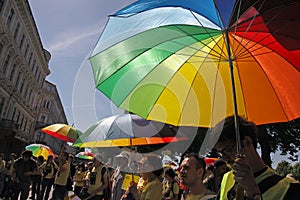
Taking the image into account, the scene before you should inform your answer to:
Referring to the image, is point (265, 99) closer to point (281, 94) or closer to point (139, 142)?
point (281, 94)

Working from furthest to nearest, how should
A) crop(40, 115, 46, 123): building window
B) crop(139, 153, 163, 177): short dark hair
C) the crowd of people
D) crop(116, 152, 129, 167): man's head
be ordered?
1. crop(40, 115, 46, 123): building window
2. crop(116, 152, 129, 167): man's head
3. crop(139, 153, 163, 177): short dark hair
4. the crowd of people

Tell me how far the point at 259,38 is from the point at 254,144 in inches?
60.8

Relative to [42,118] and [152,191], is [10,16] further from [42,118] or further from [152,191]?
[42,118]

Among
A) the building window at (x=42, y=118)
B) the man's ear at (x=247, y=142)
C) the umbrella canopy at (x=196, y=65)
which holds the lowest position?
the man's ear at (x=247, y=142)

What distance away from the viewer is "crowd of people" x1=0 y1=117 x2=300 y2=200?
1568mm

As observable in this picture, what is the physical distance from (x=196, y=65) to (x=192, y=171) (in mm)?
1156

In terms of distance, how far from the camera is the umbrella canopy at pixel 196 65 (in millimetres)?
2840

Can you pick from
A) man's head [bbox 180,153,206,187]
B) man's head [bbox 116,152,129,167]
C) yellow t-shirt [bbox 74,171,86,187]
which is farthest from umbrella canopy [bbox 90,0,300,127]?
yellow t-shirt [bbox 74,171,86,187]

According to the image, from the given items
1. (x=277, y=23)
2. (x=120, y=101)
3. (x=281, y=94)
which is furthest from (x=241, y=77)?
(x=120, y=101)

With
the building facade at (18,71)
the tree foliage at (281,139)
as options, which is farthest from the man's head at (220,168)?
the building facade at (18,71)

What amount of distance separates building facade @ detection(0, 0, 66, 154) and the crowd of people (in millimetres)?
22330

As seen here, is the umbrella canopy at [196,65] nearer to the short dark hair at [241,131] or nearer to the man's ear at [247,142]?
the short dark hair at [241,131]

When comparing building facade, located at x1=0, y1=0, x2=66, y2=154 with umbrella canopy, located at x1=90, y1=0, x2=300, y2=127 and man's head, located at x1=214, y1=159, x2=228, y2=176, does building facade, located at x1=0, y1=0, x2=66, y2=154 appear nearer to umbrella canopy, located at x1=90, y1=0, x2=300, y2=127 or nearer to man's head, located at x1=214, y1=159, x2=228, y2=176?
man's head, located at x1=214, y1=159, x2=228, y2=176

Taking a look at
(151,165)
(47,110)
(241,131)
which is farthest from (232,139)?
(47,110)
